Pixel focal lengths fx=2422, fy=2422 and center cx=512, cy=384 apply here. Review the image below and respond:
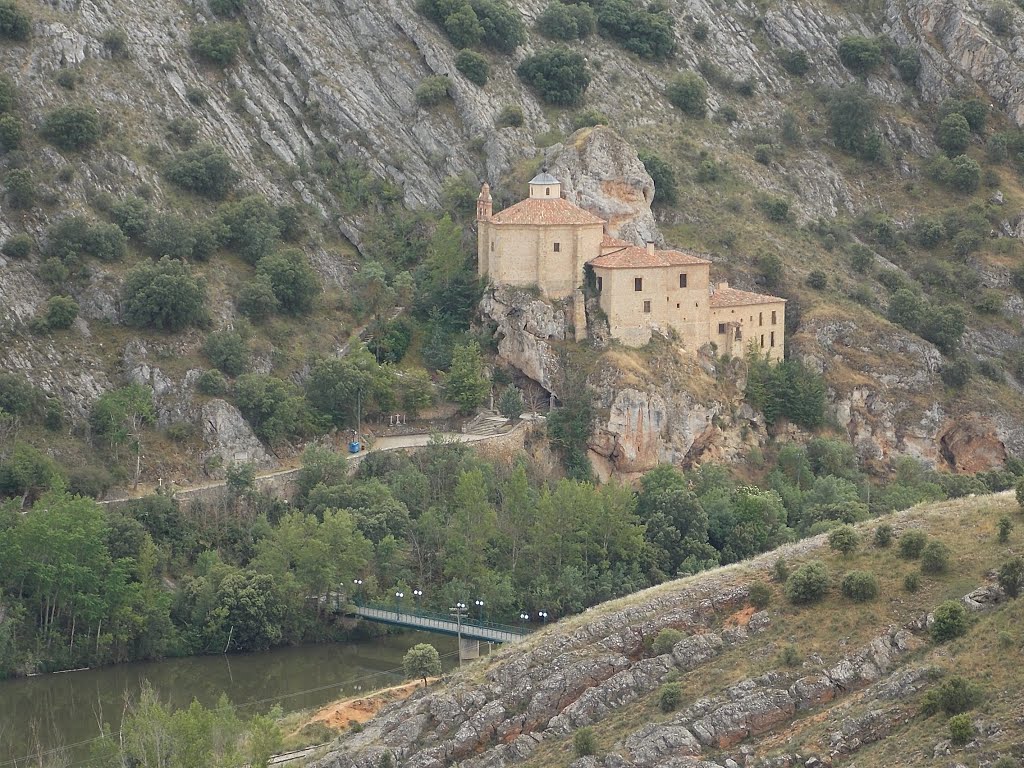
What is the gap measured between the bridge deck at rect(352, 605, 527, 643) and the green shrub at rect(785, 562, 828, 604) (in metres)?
20.9

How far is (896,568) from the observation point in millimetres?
67562

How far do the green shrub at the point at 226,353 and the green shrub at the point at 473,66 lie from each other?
2492 cm

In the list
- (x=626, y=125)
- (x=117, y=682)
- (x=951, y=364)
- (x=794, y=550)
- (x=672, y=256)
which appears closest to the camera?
(x=794, y=550)

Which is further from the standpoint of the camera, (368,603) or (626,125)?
(626,125)

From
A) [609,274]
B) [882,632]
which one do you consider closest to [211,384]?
[609,274]

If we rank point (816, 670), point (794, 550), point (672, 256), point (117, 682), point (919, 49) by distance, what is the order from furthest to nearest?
point (919, 49) < point (672, 256) < point (117, 682) < point (794, 550) < point (816, 670)

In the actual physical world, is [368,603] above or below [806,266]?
below

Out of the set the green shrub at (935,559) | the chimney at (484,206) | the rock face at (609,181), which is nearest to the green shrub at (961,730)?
the green shrub at (935,559)

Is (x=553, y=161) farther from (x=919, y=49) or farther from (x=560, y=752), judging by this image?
(x=560, y=752)

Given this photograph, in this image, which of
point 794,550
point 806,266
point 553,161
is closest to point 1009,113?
point 806,266

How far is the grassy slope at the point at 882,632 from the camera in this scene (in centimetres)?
5850

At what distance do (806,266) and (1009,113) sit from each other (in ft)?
67.3

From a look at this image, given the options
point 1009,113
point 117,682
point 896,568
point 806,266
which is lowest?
point 117,682

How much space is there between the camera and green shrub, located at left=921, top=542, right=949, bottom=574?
6656 centimetres
